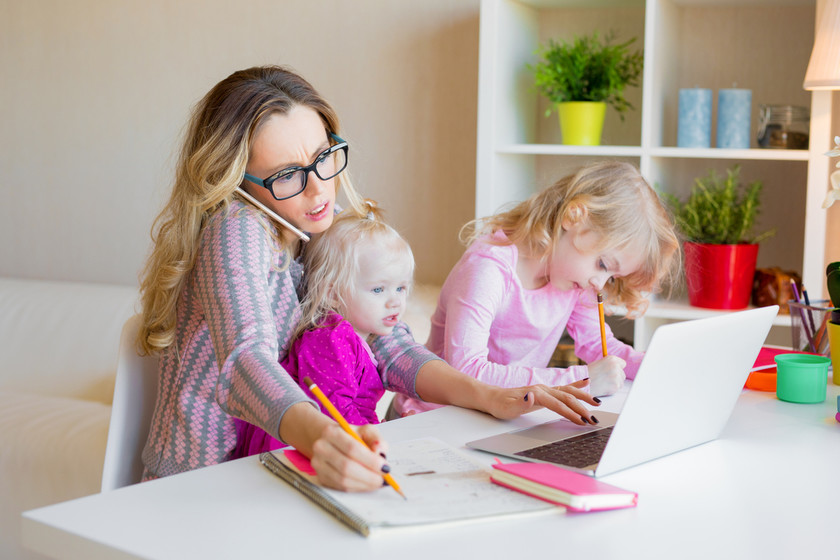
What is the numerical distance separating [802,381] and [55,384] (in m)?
2.17

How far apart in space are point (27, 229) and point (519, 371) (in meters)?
2.50

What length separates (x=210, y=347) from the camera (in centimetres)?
131

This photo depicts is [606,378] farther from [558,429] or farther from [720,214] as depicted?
[720,214]

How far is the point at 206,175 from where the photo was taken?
51.3 inches

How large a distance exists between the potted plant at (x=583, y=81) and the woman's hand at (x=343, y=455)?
1.61 meters

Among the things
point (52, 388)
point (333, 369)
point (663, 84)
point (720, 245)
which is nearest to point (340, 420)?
point (333, 369)

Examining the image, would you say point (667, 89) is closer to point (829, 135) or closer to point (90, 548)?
point (829, 135)

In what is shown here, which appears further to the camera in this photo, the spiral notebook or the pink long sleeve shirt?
the pink long sleeve shirt

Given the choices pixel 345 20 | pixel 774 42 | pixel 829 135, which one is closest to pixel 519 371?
pixel 829 135

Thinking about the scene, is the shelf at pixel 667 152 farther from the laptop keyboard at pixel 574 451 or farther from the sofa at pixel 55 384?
the laptop keyboard at pixel 574 451

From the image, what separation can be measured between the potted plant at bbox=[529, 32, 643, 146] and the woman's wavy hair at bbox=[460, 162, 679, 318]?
657 mm

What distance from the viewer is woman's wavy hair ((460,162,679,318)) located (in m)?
1.65

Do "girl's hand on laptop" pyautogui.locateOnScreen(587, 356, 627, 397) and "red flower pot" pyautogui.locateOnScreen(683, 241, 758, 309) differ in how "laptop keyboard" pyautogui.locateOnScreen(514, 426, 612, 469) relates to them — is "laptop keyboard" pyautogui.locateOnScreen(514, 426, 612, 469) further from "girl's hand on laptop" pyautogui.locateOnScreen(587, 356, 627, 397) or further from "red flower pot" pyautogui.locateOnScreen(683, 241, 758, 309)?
"red flower pot" pyautogui.locateOnScreen(683, 241, 758, 309)

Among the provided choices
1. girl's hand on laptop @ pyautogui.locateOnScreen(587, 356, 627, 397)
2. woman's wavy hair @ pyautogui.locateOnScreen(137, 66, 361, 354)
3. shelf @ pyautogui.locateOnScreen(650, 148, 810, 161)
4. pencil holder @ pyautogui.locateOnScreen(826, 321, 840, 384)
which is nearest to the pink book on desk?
girl's hand on laptop @ pyautogui.locateOnScreen(587, 356, 627, 397)
